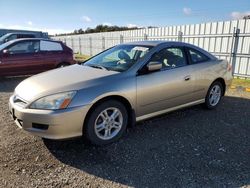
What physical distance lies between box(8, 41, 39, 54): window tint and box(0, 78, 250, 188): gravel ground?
4.80 metres

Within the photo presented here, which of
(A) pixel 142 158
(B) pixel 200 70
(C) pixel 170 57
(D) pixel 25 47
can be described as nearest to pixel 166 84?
(C) pixel 170 57

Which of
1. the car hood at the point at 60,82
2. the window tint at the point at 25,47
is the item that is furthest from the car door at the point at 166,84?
the window tint at the point at 25,47

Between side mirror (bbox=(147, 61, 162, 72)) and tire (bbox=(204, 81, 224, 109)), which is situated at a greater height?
side mirror (bbox=(147, 61, 162, 72))

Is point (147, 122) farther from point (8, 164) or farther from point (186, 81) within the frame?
point (8, 164)

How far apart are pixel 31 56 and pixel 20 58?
1.26ft

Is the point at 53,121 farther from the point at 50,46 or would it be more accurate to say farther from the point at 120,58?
the point at 50,46

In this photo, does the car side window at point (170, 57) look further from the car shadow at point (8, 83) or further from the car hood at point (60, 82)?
the car shadow at point (8, 83)

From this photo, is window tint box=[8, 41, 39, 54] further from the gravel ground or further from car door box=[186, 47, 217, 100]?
car door box=[186, 47, 217, 100]

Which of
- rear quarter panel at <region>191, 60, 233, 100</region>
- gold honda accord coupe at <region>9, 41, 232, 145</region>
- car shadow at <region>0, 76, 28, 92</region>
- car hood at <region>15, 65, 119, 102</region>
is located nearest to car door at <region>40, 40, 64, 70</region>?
car shadow at <region>0, 76, 28, 92</region>

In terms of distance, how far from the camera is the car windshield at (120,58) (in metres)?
3.93

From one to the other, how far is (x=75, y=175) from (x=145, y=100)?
1605 mm

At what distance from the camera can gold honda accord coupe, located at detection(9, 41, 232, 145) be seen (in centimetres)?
306

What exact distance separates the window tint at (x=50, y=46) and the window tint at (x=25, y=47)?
0.60 ft

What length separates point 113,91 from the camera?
3.38 metres
